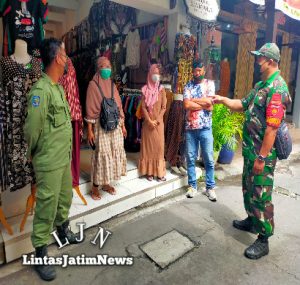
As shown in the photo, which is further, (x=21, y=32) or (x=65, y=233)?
(x=65, y=233)

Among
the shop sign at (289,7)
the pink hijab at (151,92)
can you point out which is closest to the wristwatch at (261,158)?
the pink hijab at (151,92)

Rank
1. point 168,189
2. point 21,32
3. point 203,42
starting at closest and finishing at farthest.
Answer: point 21,32
point 168,189
point 203,42

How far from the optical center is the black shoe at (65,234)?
272cm

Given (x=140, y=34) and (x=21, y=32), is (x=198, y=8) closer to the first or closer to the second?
(x=140, y=34)

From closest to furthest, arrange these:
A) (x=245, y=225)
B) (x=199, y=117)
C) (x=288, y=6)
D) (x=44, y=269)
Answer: (x=44, y=269) → (x=245, y=225) → (x=199, y=117) → (x=288, y=6)

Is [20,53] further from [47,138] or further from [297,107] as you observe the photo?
[297,107]

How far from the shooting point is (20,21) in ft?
8.20

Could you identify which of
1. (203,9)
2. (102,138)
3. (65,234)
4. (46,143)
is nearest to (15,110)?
(46,143)

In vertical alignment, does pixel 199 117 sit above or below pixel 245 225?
above

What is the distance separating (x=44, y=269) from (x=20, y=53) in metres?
1.97

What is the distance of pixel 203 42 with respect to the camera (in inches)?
210

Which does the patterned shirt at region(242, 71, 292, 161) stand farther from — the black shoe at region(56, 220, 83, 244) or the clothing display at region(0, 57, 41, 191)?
the clothing display at region(0, 57, 41, 191)

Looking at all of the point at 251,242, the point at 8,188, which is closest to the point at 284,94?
the point at 251,242

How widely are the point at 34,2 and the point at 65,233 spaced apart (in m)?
2.32
